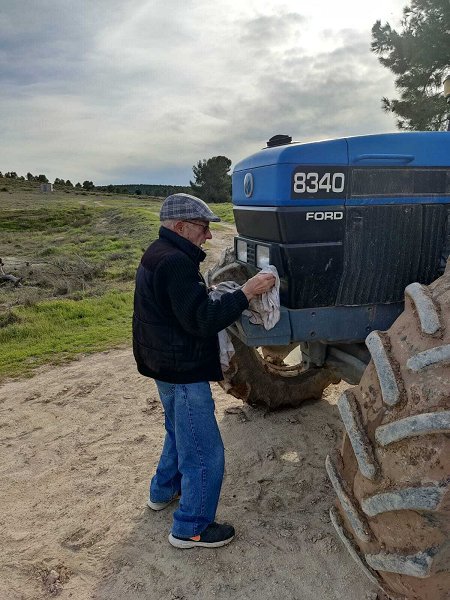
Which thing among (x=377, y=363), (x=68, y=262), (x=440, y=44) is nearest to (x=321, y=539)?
(x=377, y=363)

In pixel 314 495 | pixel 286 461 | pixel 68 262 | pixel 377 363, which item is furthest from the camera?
pixel 68 262

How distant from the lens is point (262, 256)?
3.01 m

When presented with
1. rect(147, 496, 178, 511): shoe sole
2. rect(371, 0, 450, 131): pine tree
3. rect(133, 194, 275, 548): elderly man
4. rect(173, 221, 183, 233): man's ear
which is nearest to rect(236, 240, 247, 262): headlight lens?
rect(133, 194, 275, 548): elderly man

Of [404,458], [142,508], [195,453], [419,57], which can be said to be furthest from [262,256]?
[419,57]

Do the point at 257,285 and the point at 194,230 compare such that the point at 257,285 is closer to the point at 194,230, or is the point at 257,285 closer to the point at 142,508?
the point at 194,230

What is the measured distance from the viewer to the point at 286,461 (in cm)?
379

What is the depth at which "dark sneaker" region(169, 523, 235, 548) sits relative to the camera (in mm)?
2992

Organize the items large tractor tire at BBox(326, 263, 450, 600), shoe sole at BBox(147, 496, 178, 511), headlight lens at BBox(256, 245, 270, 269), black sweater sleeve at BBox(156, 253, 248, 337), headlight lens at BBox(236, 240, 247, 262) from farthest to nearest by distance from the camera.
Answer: shoe sole at BBox(147, 496, 178, 511)
headlight lens at BBox(236, 240, 247, 262)
headlight lens at BBox(256, 245, 270, 269)
black sweater sleeve at BBox(156, 253, 248, 337)
large tractor tire at BBox(326, 263, 450, 600)

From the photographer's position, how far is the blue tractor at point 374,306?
1844mm

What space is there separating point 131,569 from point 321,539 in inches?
40.6

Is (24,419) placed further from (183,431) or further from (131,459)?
(183,431)

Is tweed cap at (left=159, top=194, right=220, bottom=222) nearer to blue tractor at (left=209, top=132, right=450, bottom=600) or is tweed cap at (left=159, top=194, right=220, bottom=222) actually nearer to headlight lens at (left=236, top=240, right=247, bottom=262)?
blue tractor at (left=209, top=132, right=450, bottom=600)

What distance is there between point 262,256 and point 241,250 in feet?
1.12

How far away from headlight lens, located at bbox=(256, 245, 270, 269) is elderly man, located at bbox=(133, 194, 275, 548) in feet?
0.77
